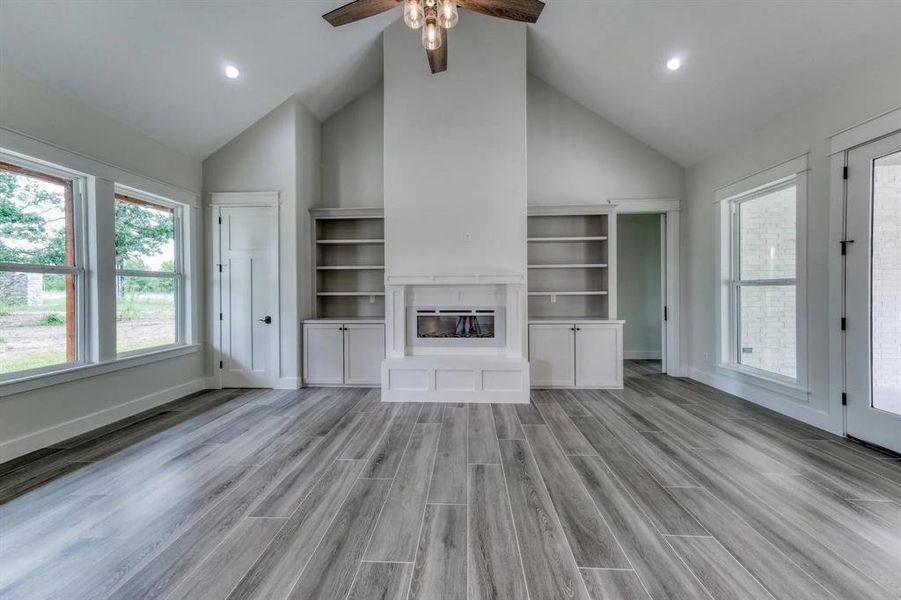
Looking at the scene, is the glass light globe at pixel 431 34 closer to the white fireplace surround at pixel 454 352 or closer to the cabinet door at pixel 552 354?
the white fireplace surround at pixel 454 352

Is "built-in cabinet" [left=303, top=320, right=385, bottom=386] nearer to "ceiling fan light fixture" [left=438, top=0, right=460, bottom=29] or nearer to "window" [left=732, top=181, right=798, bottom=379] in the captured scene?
"ceiling fan light fixture" [left=438, top=0, right=460, bottom=29]

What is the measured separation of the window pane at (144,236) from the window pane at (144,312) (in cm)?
18

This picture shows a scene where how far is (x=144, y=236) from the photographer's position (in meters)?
3.95

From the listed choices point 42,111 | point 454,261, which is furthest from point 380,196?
point 42,111

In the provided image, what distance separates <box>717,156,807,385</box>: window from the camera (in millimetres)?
3395

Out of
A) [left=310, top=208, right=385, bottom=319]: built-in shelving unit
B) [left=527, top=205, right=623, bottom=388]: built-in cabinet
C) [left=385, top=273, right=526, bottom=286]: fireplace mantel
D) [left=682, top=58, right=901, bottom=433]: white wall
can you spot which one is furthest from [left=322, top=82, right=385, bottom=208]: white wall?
[left=682, top=58, right=901, bottom=433]: white wall

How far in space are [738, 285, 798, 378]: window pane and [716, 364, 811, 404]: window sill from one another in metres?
0.11

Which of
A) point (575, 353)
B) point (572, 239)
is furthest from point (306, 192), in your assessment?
point (575, 353)

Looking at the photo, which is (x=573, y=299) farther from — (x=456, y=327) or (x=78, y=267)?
(x=78, y=267)

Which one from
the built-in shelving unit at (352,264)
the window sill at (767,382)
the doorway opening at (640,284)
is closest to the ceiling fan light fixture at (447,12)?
the built-in shelving unit at (352,264)

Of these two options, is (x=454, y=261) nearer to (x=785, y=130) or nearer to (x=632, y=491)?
(x=632, y=491)

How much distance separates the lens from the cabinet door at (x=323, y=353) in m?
4.66

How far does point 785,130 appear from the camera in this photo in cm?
345

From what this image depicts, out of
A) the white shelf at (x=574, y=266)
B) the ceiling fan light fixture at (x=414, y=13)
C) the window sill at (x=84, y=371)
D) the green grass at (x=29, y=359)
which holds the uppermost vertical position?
the ceiling fan light fixture at (x=414, y=13)
